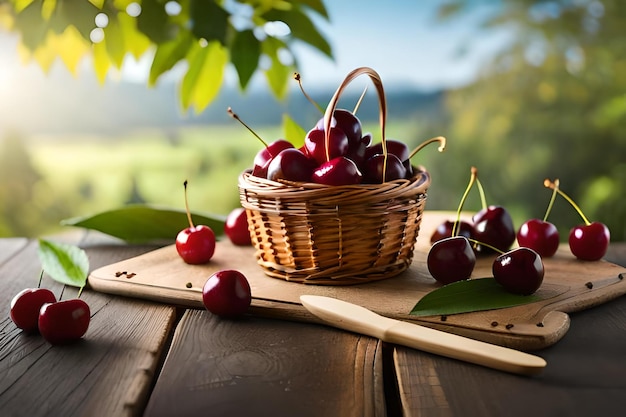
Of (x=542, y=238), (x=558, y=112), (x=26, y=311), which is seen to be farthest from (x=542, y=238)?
(x=558, y=112)

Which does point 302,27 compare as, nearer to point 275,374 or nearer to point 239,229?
point 239,229

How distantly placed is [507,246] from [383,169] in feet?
1.17

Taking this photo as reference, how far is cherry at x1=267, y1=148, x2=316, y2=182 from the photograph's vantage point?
3.65 feet

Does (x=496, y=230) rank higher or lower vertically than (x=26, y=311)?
lower

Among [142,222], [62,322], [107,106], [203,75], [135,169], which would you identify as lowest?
[135,169]

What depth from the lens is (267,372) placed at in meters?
0.78

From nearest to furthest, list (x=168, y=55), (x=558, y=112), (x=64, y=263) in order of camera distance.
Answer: (x=64, y=263) < (x=168, y=55) < (x=558, y=112)

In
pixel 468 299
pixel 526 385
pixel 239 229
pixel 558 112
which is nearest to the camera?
pixel 526 385

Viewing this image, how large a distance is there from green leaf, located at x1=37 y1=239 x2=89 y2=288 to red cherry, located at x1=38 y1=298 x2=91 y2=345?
259mm

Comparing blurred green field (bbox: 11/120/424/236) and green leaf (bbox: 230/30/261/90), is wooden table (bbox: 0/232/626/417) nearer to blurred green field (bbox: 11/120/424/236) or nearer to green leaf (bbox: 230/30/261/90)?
green leaf (bbox: 230/30/261/90)

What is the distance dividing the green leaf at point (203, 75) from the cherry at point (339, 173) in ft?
1.30

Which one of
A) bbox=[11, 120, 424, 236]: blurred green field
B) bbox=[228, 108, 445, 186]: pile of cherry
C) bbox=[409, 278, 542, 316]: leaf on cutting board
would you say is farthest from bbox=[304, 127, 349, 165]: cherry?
bbox=[11, 120, 424, 236]: blurred green field

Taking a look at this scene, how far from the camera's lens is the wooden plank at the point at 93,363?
2.32 ft

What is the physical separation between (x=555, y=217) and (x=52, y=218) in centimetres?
280
